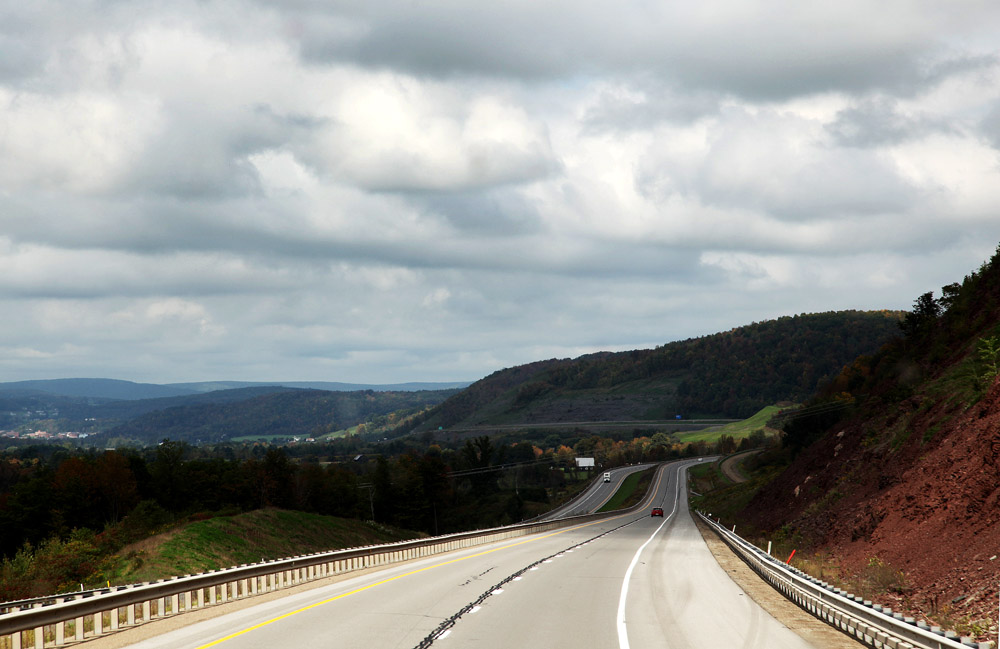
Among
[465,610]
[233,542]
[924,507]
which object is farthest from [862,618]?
[233,542]

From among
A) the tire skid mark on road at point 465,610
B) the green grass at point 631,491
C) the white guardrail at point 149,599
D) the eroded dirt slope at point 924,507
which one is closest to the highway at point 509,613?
the tire skid mark on road at point 465,610

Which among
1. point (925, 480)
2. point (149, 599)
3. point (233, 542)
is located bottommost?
point (233, 542)

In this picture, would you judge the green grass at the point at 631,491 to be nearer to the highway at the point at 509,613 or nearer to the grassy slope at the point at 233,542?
the grassy slope at the point at 233,542

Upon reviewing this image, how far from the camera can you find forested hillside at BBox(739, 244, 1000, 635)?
2075 centimetres

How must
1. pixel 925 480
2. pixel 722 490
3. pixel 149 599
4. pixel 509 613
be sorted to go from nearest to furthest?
pixel 149 599, pixel 509 613, pixel 925 480, pixel 722 490

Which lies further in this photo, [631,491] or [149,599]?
[631,491]

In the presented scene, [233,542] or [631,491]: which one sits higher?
[233,542]

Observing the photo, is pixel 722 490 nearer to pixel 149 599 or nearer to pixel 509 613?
pixel 509 613

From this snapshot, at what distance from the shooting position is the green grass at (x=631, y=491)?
139 metres

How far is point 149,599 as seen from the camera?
1750 centimetres

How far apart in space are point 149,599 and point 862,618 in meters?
13.4

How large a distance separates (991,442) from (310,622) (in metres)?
19.3

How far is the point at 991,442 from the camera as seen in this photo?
980 inches

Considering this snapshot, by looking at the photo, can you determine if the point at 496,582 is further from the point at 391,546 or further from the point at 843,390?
the point at 843,390
